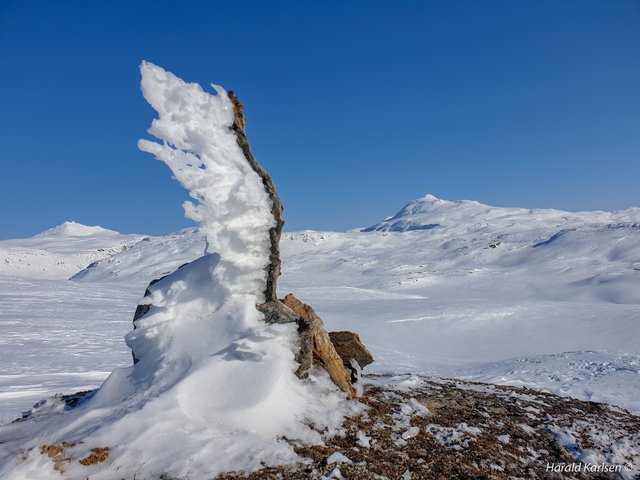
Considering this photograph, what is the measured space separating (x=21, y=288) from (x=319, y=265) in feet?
176

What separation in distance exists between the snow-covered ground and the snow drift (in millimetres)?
4775

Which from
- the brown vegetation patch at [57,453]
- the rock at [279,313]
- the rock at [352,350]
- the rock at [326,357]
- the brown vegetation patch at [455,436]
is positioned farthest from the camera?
the rock at [352,350]

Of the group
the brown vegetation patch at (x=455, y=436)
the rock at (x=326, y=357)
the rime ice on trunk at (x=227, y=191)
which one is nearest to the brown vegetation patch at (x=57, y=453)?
the brown vegetation patch at (x=455, y=436)

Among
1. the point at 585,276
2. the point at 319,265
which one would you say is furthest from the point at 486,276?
the point at 319,265

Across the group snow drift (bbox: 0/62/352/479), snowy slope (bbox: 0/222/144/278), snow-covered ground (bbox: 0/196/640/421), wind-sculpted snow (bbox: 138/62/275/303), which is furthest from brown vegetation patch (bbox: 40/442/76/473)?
snowy slope (bbox: 0/222/144/278)

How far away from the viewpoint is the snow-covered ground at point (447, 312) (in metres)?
17.3

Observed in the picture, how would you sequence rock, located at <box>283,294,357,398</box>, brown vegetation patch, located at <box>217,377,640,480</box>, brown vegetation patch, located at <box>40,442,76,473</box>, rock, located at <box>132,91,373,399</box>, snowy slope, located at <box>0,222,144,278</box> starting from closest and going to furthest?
brown vegetation patch, located at <box>40,442,76,473</box> → brown vegetation patch, located at <box>217,377,640,480</box> → rock, located at <box>132,91,373,399</box> → rock, located at <box>283,294,357,398</box> → snowy slope, located at <box>0,222,144,278</box>

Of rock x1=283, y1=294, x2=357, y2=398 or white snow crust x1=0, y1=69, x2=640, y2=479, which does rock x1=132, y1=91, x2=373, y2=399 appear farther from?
white snow crust x1=0, y1=69, x2=640, y2=479

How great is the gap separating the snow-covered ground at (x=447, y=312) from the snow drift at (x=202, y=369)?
478 cm

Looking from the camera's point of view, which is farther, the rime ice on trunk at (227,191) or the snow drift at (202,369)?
the rime ice on trunk at (227,191)

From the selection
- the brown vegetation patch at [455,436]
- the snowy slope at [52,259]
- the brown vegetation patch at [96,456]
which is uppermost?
the snowy slope at [52,259]

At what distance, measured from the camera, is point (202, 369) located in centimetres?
751

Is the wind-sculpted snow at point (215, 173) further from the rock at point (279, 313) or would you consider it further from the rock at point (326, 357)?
the rock at point (326, 357)

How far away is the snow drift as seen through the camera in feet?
19.7
